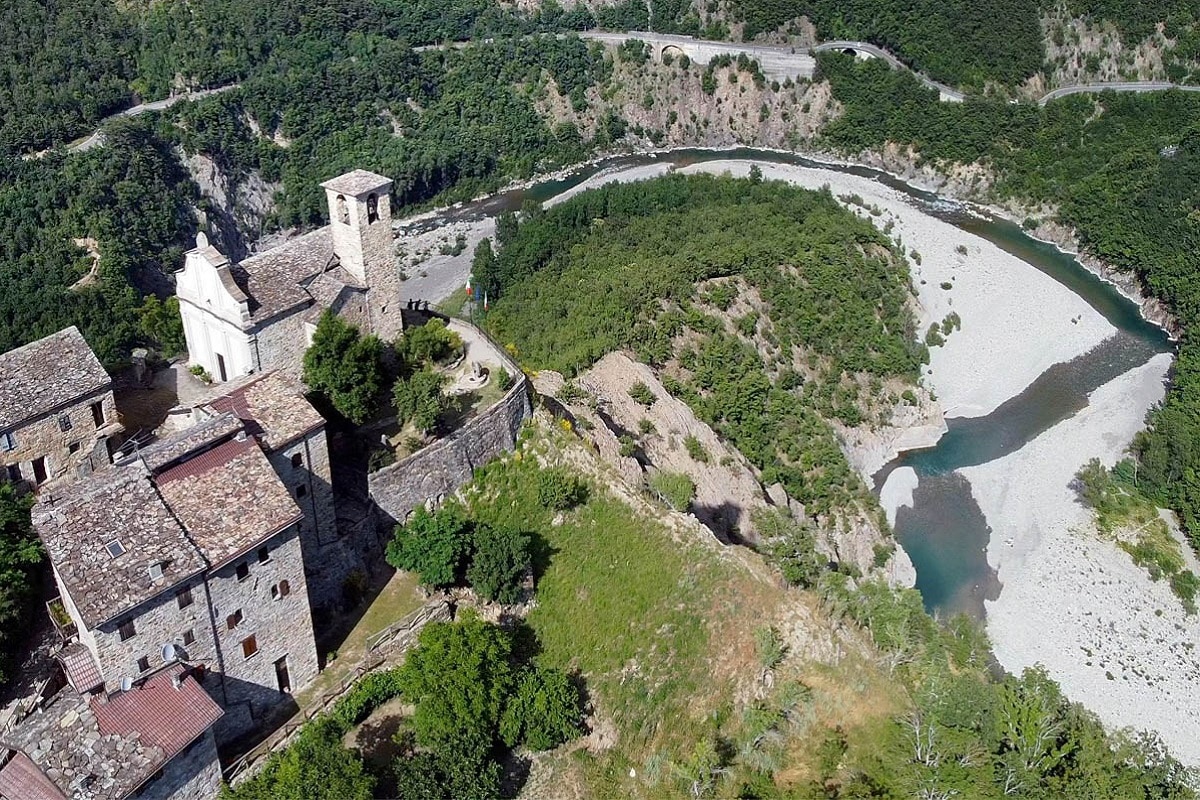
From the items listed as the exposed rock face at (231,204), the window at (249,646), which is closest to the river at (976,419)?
the exposed rock face at (231,204)

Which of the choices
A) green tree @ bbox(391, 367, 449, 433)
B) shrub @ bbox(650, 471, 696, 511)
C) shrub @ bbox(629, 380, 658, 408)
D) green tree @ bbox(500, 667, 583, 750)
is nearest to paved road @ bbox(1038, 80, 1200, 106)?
shrub @ bbox(629, 380, 658, 408)

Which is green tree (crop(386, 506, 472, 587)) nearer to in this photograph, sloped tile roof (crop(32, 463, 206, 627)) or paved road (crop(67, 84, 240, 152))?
sloped tile roof (crop(32, 463, 206, 627))

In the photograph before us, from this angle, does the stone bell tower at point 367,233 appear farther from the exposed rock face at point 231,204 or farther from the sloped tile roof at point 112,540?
the exposed rock face at point 231,204

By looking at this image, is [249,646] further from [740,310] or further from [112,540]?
[740,310]

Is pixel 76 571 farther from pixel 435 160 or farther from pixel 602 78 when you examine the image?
pixel 602 78

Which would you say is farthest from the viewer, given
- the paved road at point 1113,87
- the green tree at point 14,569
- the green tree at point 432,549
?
the paved road at point 1113,87

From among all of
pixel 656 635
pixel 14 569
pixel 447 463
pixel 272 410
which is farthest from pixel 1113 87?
pixel 14 569
